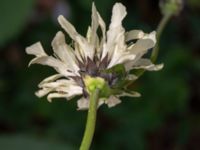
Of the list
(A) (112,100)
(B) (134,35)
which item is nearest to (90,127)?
(A) (112,100)

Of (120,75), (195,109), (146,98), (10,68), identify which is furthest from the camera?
(195,109)

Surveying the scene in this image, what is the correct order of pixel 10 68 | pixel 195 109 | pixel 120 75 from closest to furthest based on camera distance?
pixel 120 75 → pixel 10 68 → pixel 195 109

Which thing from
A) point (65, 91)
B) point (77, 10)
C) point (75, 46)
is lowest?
point (65, 91)

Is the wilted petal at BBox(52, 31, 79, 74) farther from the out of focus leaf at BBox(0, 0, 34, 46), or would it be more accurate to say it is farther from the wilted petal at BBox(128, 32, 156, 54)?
the out of focus leaf at BBox(0, 0, 34, 46)

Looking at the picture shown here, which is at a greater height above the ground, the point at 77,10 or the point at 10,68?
the point at 77,10

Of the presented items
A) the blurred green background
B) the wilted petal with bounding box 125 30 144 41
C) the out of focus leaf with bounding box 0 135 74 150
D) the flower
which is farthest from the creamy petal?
the blurred green background

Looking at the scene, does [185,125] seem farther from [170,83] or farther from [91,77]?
[91,77]

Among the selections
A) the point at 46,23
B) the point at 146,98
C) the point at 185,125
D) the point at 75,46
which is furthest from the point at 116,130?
the point at 75,46

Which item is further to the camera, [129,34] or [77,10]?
[77,10]
